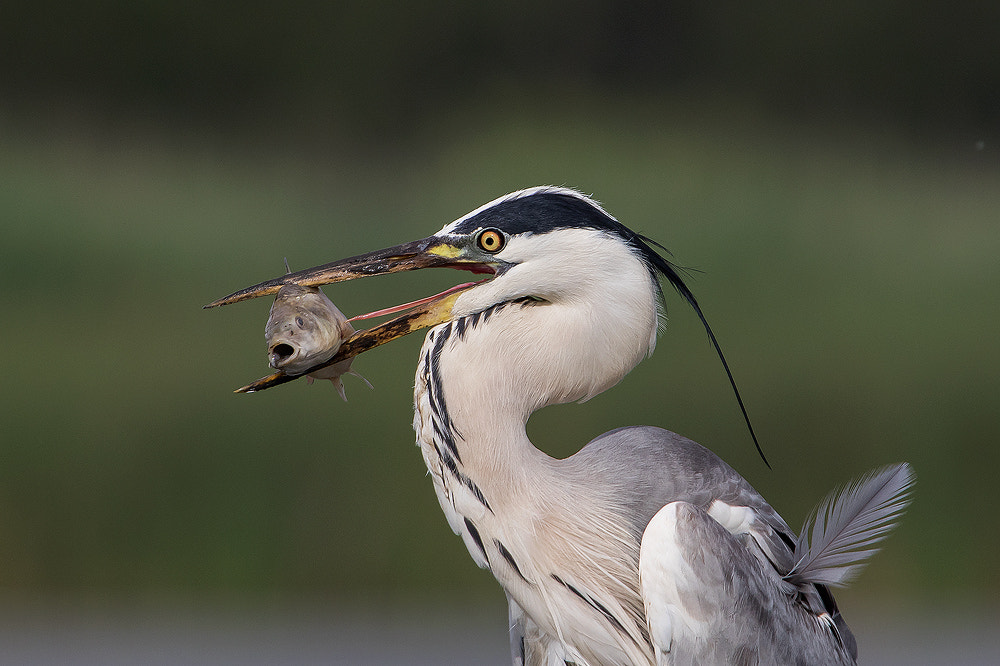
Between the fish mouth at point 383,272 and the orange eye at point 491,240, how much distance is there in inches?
0.5

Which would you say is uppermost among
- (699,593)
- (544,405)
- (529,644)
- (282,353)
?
(282,353)

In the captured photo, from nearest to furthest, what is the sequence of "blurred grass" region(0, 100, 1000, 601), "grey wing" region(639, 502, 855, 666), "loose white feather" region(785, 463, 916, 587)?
"grey wing" region(639, 502, 855, 666) < "loose white feather" region(785, 463, 916, 587) < "blurred grass" region(0, 100, 1000, 601)

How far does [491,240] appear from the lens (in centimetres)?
96

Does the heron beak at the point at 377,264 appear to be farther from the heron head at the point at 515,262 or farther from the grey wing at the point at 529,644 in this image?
the grey wing at the point at 529,644

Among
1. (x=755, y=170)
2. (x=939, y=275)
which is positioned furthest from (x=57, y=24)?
(x=939, y=275)

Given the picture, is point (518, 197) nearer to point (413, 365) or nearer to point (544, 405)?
point (544, 405)

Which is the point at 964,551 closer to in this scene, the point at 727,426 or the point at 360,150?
the point at 727,426

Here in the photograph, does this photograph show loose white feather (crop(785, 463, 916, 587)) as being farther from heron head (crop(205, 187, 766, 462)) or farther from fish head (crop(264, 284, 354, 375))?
fish head (crop(264, 284, 354, 375))

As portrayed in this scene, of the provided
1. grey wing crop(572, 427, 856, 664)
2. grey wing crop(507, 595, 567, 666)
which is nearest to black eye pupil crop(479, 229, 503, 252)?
grey wing crop(572, 427, 856, 664)

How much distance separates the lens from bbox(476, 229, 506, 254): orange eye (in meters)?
0.96

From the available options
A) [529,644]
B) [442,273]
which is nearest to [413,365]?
[442,273]

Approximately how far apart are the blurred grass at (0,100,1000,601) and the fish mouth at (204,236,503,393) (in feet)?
5.96

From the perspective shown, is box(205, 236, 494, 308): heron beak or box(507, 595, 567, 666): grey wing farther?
box(507, 595, 567, 666): grey wing

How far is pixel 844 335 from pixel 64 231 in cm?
299
